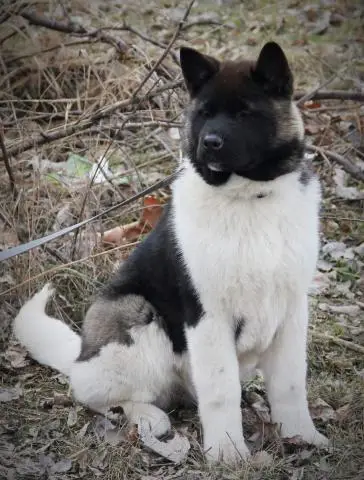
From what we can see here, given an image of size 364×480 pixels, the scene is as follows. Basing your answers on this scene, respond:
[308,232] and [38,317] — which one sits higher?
[308,232]

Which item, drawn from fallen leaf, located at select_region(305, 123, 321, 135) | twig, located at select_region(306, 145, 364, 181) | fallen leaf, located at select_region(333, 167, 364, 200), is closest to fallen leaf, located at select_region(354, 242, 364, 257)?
fallen leaf, located at select_region(333, 167, 364, 200)

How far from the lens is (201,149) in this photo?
3162 mm

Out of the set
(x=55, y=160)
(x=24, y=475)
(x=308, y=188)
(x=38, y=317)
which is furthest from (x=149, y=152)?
(x=24, y=475)

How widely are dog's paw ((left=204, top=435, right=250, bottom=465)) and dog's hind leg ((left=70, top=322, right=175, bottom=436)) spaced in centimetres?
36

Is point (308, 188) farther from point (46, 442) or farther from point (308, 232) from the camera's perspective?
point (46, 442)

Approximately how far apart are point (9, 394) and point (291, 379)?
1705 mm

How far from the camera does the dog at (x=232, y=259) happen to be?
324 centimetres

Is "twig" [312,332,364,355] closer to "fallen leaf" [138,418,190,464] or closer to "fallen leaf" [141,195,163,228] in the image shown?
"fallen leaf" [138,418,190,464]

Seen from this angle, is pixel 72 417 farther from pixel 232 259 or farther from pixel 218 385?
pixel 232 259

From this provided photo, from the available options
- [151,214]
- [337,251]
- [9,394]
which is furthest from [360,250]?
[9,394]

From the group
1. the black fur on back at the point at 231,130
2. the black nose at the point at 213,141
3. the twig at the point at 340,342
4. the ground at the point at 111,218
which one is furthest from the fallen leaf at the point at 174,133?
the black nose at the point at 213,141

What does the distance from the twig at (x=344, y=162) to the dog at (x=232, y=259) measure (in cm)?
239

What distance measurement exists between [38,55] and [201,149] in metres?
3.90

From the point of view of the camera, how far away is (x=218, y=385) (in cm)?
336
